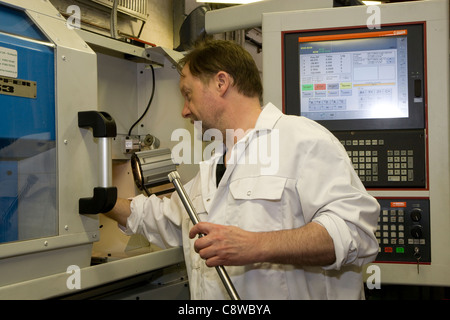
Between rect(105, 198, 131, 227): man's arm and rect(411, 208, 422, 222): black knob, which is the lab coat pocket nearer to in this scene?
rect(105, 198, 131, 227): man's arm

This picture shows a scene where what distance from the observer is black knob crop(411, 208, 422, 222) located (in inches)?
65.2

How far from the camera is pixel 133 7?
97.7 inches

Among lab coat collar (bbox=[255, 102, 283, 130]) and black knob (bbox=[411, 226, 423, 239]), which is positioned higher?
lab coat collar (bbox=[255, 102, 283, 130])

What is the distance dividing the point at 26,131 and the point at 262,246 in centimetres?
66

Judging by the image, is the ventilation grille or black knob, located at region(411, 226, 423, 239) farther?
the ventilation grille

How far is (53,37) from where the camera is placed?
4.25 ft

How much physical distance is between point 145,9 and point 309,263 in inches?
72.6

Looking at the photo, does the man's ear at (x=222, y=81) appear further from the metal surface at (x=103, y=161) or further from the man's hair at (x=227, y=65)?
the metal surface at (x=103, y=161)

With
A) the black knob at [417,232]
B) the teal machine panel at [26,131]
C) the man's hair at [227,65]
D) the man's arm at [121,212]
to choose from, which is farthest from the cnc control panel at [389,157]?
the teal machine panel at [26,131]

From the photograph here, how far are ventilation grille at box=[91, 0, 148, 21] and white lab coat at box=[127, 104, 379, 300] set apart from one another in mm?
1199

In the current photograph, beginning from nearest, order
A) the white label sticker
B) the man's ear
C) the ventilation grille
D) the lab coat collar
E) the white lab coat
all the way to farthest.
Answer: the white label sticker
the white lab coat
the lab coat collar
the man's ear
the ventilation grille

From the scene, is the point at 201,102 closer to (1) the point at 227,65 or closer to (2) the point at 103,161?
(1) the point at 227,65

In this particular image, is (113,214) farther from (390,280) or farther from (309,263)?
(390,280)

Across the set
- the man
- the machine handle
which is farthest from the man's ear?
the machine handle
